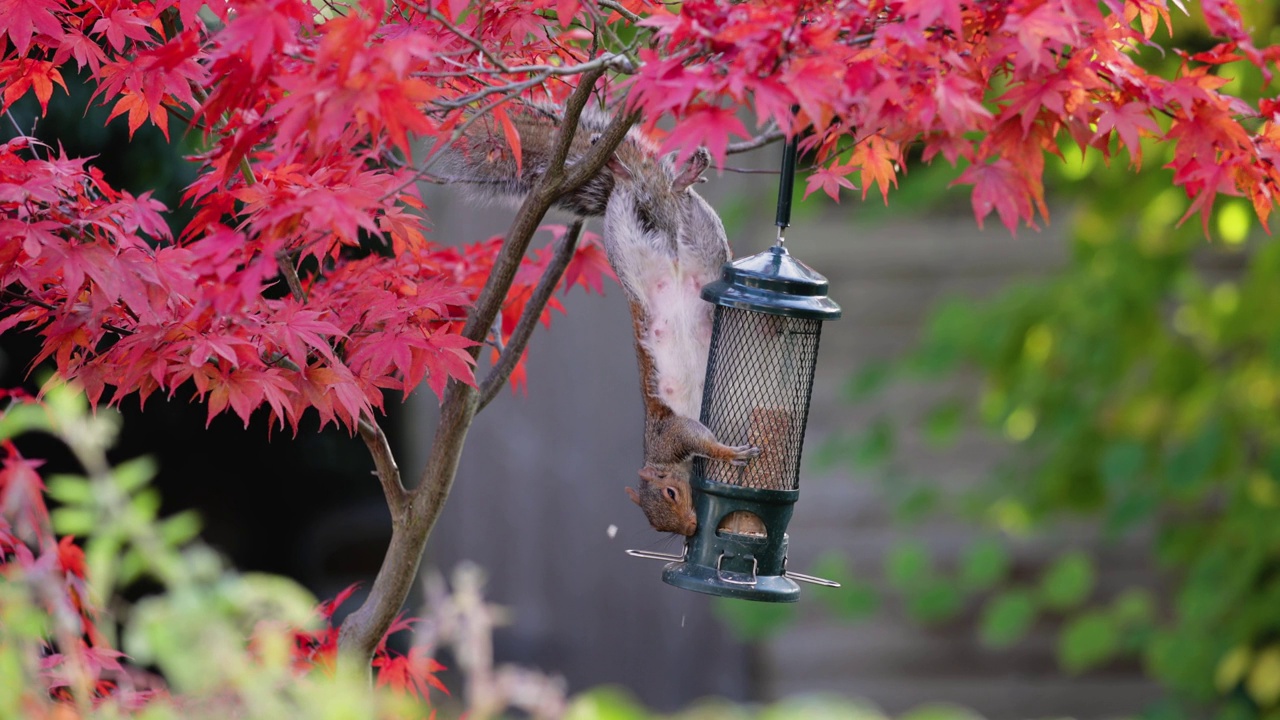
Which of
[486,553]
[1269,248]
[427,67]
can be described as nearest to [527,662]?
[486,553]

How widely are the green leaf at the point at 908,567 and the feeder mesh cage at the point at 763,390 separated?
226cm

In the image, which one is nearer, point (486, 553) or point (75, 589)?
point (75, 589)

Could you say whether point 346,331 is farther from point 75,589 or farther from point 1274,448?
point 1274,448

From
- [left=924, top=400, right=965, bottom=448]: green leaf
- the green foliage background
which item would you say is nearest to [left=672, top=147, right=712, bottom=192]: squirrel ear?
the green foliage background

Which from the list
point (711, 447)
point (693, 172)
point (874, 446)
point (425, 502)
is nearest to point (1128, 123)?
point (693, 172)

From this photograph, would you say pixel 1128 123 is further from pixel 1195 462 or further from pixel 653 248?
pixel 1195 462

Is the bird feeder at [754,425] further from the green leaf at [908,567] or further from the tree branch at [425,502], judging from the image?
the green leaf at [908,567]

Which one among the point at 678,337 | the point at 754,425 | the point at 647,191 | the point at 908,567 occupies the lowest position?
the point at 908,567

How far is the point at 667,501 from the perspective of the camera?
2.37 metres

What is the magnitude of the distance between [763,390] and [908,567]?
2.37 m

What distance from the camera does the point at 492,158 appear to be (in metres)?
2.42

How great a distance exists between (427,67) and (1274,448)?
2.96m

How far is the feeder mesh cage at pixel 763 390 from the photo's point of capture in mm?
2332

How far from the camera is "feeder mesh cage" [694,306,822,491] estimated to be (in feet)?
7.65
